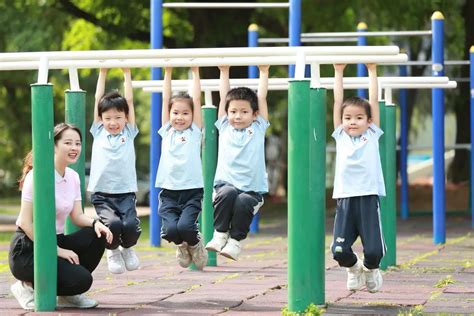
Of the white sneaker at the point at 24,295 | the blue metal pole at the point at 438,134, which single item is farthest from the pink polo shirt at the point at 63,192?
the blue metal pole at the point at 438,134

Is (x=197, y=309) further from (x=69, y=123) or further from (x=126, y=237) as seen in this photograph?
(x=69, y=123)

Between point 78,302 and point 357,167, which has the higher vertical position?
point 357,167

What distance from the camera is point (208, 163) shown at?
11.1 meters

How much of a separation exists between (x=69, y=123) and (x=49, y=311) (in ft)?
5.29

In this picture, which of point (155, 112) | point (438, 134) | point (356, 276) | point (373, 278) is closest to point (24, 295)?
point (356, 276)

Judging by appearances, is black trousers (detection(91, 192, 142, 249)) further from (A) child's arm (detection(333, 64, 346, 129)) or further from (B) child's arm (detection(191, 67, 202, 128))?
(A) child's arm (detection(333, 64, 346, 129))

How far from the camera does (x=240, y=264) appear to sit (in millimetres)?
11422

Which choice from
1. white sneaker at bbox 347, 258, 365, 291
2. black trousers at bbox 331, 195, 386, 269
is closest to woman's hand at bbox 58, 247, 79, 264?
black trousers at bbox 331, 195, 386, 269

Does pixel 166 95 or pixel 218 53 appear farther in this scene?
pixel 166 95

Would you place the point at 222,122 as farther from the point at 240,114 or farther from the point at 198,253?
the point at 198,253

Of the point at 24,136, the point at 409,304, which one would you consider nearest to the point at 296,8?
the point at 409,304

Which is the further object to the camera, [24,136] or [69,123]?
[24,136]

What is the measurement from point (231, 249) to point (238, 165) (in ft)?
2.09

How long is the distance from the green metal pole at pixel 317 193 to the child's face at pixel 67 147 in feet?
5.19
